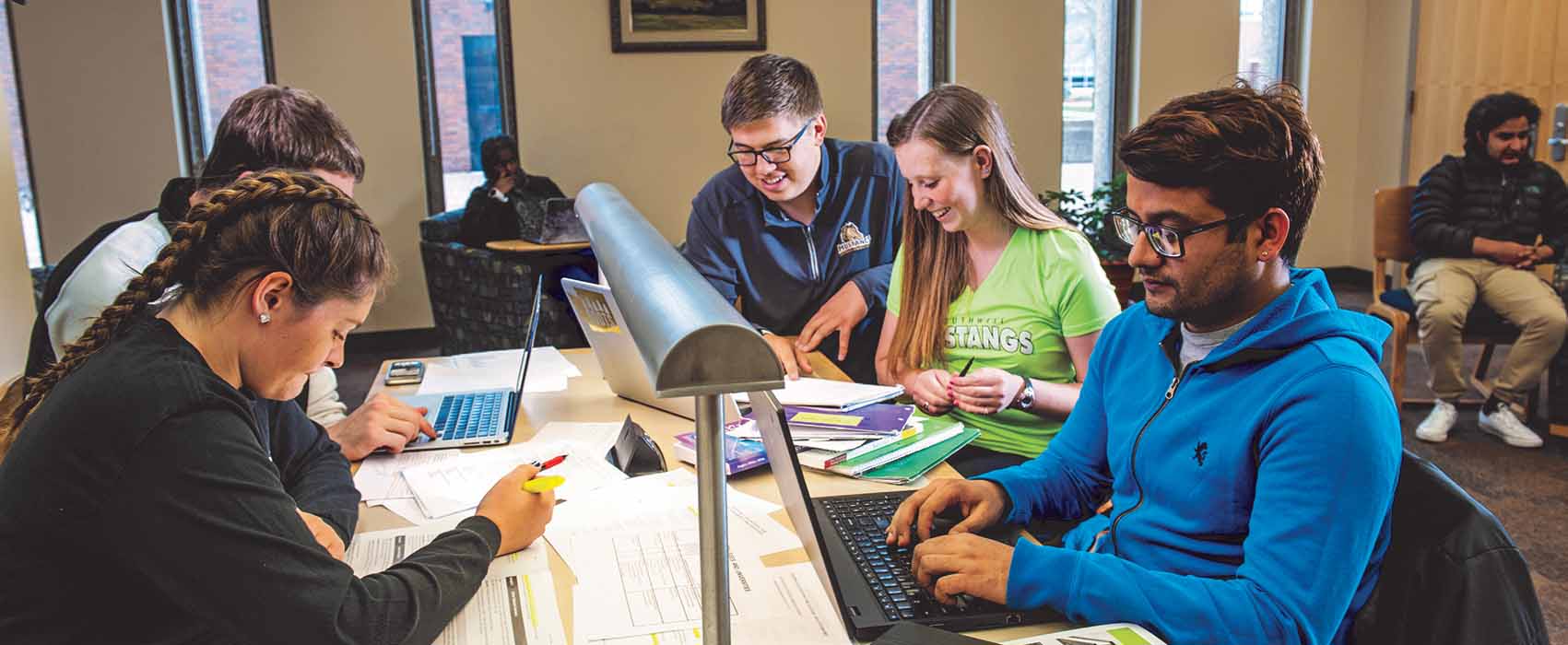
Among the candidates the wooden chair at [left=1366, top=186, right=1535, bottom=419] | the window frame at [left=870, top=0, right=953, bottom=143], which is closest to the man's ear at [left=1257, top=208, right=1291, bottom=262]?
the wooden chair at [left=1366, top=186, right=1535, bottom=419]

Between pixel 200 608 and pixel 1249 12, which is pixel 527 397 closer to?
pixel 200 608

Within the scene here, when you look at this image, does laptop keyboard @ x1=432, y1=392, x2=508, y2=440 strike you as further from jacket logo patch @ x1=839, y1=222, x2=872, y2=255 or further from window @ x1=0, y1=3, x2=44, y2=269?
window @ x1=0, y1=3, x2=44, y2=269

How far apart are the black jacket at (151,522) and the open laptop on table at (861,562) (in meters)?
0.46

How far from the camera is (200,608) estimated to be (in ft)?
3.25

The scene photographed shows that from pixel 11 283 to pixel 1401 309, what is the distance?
15.1 ft

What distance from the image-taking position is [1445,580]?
1065 mm

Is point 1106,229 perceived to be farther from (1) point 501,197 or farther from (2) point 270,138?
(2) point 270,138

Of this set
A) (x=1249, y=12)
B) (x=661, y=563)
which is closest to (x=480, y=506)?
(x=661, y=563)

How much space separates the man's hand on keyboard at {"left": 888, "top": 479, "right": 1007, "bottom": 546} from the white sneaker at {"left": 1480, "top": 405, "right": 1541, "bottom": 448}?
3413 mm

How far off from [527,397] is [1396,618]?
1651 millimetres

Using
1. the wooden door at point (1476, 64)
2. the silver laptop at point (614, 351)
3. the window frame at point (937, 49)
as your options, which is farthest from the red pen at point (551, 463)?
the wooden door at point (1476, 64)

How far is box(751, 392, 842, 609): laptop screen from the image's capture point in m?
0.90

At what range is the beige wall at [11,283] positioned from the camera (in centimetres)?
254

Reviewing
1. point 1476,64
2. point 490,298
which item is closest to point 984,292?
point 490,298
